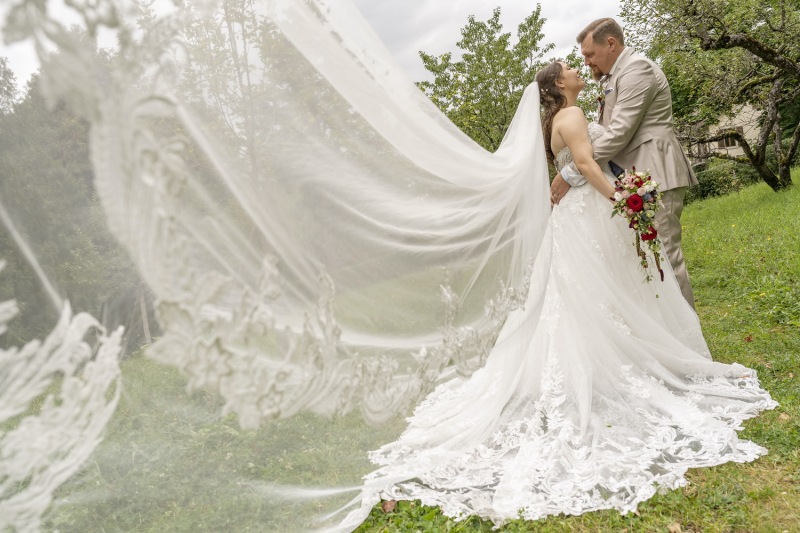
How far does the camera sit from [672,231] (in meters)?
4.69

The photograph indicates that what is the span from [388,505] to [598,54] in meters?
3.90

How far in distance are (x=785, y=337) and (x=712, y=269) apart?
387 cm

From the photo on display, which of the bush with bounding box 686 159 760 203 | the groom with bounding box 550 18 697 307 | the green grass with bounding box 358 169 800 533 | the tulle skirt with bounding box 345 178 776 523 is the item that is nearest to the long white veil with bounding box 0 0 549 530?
the tulle skirt with bounding box 345 178 776 523

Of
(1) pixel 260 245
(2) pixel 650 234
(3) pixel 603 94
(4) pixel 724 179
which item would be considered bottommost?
(4) pixel 724 179

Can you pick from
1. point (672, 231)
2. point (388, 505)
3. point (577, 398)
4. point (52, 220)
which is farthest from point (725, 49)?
point (52, 220)

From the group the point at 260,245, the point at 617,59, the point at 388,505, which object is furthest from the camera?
the point at 617,59

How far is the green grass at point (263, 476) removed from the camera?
1951mm

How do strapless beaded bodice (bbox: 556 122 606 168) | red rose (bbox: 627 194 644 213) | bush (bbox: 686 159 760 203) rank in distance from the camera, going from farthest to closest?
1. bush (bbox: 686 159 760 203)
2. strapless beaded bodice (bbox: 556 122 606 168)
3. red rose (bbox: 627 194 644 213)

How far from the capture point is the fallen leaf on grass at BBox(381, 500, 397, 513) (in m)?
3.02

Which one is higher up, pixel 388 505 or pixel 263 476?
pixel 263 476

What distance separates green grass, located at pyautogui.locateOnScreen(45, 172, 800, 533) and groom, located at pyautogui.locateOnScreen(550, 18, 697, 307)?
4.62 ft

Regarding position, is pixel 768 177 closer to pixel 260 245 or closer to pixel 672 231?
pixel 672 231

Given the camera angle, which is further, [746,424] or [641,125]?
[641,125]

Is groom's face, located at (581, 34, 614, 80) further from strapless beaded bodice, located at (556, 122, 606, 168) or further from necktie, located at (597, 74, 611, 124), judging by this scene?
strapless beaded bodice, located at (556, 122, 606, 168)
